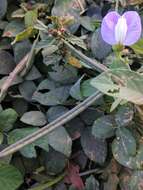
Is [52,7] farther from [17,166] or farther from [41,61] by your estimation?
[17,166]

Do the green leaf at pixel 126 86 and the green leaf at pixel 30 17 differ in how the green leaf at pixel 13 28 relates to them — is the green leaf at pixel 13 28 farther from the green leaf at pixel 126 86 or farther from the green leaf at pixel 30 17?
the green leaf at pixel 126 86

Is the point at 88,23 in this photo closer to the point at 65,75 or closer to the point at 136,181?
the point at 65,75

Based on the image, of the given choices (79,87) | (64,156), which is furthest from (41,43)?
(64,156)

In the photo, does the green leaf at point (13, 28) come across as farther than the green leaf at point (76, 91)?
Yes

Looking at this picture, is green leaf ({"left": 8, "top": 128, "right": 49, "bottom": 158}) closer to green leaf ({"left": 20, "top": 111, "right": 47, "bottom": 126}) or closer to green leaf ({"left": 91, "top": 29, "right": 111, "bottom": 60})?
green leaf ({"left": 20, "top": 111, "right": 47, "bottom": 126})

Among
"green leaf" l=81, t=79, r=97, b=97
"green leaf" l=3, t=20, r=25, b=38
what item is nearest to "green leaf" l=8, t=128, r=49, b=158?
"green leaf" l=81, t=79, r=97, b=97

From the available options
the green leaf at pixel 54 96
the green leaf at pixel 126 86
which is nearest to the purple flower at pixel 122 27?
the green leaf at pixel 126 86

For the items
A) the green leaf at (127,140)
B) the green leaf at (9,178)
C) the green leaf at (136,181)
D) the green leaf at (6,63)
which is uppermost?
the green leaf at (6,63)
